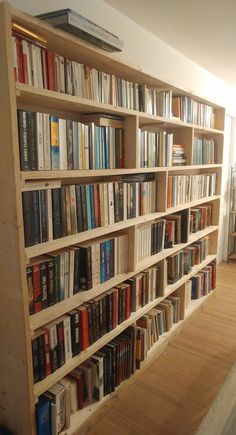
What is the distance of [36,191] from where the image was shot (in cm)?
127

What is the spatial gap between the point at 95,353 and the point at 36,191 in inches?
40.9

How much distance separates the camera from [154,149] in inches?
79.6

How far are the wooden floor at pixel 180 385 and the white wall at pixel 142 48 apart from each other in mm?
1993

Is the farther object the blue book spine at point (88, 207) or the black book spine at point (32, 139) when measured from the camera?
the blue book spine at point (88, 207)

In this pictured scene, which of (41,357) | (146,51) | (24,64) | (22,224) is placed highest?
(146,51)

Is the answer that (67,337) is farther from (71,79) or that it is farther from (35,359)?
(71,79)

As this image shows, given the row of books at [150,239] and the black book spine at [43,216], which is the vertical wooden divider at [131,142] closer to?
the row of books at [150,239]

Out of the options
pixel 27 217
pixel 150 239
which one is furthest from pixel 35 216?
pixel 150 239

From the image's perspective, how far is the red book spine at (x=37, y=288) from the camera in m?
1.32

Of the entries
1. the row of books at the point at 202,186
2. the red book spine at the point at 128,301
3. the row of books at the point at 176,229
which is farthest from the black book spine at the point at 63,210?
the row of books at the point at 202,186

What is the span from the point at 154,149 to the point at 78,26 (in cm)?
95

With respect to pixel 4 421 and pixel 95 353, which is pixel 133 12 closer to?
pixel 95 353

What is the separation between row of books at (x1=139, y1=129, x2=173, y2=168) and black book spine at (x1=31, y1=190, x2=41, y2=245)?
32.9 inches

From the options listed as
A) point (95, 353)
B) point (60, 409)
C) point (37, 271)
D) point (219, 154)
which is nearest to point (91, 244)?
point (37, 271)
